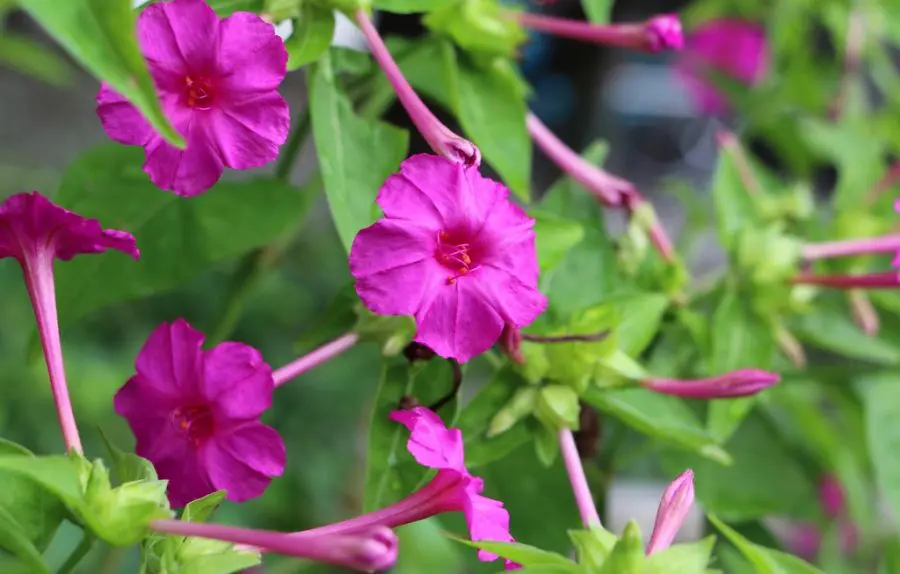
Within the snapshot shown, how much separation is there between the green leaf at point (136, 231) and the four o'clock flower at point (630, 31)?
0.21 metres

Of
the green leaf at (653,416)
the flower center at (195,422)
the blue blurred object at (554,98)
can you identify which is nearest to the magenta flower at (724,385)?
the green leaf at (653,416)

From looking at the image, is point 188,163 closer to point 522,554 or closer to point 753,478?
point 522,554

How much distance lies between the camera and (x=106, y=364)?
136cm

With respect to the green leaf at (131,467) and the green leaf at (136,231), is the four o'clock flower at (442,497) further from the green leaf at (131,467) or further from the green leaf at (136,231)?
the green leaf at (136,231)

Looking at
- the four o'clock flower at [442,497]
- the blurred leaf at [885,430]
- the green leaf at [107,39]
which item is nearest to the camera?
the green leaf at [107,39]

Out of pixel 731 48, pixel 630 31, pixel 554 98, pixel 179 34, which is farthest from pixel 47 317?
pixel 554 98

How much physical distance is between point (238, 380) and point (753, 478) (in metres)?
0.50

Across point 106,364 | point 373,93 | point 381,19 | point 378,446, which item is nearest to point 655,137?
point 106,364

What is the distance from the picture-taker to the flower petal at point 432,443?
0.37m

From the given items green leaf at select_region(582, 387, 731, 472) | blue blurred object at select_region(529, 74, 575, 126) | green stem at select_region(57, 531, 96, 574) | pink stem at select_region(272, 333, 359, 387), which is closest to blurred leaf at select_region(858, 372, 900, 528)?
green leaf at select_region(582, 387, 731, 472)

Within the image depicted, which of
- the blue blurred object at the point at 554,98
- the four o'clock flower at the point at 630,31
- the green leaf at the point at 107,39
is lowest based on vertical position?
the blue blurred object at the point at 554,98

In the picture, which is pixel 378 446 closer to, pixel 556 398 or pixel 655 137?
pixel 556 398

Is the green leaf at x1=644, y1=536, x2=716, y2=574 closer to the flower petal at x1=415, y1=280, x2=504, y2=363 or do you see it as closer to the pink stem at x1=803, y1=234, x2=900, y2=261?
the flower petal at x1=415, y1=280, x2=504, y2=363

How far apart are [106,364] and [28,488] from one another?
105cm
